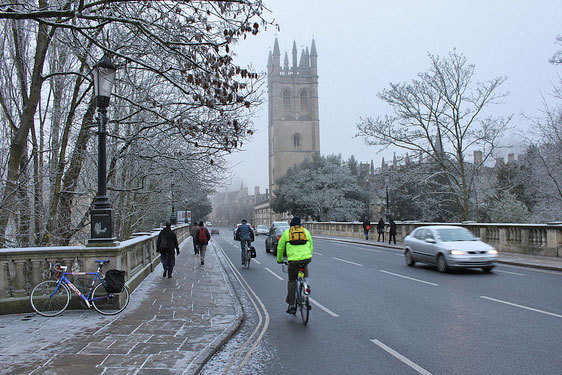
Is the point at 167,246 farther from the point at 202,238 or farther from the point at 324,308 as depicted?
the point at 324,308

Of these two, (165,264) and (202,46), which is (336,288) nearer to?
(165,264)

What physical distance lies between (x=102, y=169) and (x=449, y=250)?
33.5 feet

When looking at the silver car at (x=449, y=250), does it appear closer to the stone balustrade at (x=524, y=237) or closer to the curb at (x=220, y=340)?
the stone balustrade at (x=524, y=237)

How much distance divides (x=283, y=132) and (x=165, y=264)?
106m

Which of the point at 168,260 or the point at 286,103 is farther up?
the point at 286,103

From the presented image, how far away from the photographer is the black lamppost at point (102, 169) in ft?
28.6

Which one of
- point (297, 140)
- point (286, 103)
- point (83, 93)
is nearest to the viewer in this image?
point (83, 93)

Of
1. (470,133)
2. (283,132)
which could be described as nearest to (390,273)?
(470,133)

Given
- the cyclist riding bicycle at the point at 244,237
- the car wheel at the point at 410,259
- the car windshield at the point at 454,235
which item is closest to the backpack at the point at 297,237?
the car windshield at the point at 454,235

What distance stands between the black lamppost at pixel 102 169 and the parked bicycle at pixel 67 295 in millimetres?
567

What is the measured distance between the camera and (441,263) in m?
14.2

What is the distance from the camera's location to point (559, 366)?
16.7ft

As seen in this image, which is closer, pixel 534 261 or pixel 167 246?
pixel 167 246

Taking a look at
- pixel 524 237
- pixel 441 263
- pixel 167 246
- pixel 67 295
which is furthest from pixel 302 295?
pixel 524 237
